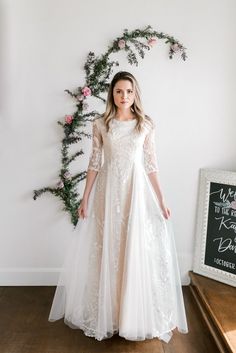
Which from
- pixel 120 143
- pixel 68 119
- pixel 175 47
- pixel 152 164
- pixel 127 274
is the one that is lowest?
pixel 127 274

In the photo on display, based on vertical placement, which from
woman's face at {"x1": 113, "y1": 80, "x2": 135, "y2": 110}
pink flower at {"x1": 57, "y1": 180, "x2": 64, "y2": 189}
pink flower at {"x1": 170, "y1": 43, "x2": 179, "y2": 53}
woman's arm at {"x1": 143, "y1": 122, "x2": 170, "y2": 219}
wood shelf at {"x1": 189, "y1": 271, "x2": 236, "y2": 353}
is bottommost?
wood shelf at {"x1": 189, "y1": 271, "x2": 236, "y2": 353}

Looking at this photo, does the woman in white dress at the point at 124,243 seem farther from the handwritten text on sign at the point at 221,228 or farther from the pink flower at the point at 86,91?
the handwritten text on sign at the point at 221,228

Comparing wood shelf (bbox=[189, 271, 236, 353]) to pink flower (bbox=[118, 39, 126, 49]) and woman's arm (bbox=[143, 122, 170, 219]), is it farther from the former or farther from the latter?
pink flower (bbox=[118, 39, 126, 49])

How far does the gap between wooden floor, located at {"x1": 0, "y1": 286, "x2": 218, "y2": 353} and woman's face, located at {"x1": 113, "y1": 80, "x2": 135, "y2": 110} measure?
1.40 m

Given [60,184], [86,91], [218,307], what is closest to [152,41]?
[86,91]

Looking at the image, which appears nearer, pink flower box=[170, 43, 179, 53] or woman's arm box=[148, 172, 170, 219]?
woman's arm box=[148, 172, 170, 219]

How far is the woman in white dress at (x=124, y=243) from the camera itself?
202 centimetres

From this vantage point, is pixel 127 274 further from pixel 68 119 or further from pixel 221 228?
pixel 68 119

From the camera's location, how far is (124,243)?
207 cm

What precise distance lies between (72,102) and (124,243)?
1.14 m

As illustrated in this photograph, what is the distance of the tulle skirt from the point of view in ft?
6.61

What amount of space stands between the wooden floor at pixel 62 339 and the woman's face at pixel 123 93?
1.40 meters

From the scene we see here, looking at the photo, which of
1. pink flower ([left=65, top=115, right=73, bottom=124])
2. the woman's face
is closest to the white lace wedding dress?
the woman's face

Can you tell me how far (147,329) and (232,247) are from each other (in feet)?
3.08
